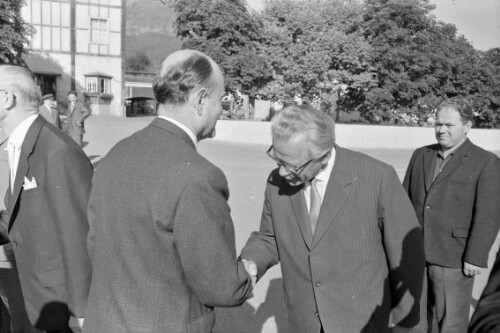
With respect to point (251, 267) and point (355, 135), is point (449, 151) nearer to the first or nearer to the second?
point (251, 267)

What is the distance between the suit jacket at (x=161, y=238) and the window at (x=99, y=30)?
131 feet

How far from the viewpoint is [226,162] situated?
15352 millimetres

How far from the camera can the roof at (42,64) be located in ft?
122

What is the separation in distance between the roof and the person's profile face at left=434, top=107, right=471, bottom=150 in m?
37.3

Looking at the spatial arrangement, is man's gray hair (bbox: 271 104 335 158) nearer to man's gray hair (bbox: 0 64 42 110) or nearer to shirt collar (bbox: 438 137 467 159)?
man's gray hair (bbox: 0 64 42 110)

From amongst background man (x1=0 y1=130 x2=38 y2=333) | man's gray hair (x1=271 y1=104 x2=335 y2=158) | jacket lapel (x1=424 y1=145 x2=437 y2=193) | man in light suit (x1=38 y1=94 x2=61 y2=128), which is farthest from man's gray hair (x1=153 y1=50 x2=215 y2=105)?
man in light suit (x1=38 y1=94 x2=61 y2=128)

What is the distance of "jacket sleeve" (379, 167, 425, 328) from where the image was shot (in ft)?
7.93

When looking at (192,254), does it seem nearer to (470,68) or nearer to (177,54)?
(177,54)

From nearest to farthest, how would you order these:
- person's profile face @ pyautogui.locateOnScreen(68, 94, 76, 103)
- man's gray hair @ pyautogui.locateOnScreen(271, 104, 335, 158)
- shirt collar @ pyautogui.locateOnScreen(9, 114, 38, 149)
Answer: man's gray hair @ pyautogui.locateOnScreen(271, 104, 335, 158) < shirt collar @ pyautogui.locateOnScreen(9, 114, 38, 149) < person's profile face @ pyautogui.locateOnScreen(68, 94, 76, 103)

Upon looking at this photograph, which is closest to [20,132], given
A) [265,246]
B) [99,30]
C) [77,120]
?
[265,246]

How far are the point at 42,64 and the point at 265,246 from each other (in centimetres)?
3884

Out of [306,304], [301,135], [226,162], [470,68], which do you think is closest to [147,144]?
[301,135]

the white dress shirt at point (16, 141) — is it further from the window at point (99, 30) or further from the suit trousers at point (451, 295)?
the window at point (99, 30)

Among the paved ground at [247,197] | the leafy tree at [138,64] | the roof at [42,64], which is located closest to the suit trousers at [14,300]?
the paved ground at [247,197]
